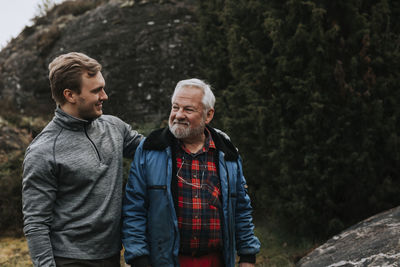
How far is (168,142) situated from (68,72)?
799 mm

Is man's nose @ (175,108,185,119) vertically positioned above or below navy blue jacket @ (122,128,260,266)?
above

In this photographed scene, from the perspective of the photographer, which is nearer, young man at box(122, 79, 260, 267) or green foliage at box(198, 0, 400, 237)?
young man at box(122, 79, 260, 267)

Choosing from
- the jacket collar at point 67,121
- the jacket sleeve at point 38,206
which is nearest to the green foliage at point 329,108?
the jacket collar at point 67,121

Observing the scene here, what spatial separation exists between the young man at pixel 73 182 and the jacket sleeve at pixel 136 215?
7 cm

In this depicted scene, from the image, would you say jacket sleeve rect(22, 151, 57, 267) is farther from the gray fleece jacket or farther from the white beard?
the white beard

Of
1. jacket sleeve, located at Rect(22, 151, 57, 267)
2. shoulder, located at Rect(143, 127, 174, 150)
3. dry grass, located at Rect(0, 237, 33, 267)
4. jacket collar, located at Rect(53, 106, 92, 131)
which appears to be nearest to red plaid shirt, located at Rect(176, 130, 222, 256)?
shoulder, located at Rect(143, 127, 174, 150)

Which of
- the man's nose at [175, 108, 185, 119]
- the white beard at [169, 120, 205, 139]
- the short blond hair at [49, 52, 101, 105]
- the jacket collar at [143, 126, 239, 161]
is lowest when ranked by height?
the jacket collar at [143, 126, 239, 161]

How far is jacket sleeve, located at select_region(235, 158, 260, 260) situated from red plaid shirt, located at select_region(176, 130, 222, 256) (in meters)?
0.23

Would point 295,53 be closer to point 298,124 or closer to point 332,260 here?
point 298,124

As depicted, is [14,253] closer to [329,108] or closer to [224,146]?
[224,146]

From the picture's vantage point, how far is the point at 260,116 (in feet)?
17.4

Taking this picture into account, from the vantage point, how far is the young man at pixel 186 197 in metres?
2.36

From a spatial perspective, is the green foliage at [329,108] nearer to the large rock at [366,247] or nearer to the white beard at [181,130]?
the large rock at [366,247]

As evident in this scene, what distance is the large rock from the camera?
293 cm
